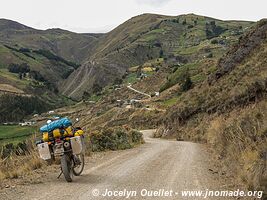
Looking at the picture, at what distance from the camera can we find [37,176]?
500 inches

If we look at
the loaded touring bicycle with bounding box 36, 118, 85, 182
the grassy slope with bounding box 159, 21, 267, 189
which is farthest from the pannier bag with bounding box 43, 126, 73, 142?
the grassy slope with bounding box 159, 21, 267, 189

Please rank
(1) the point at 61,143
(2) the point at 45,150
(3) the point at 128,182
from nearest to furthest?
(3) the point at 128,182, (2) the point at 45,150, (1) the point at 61,143

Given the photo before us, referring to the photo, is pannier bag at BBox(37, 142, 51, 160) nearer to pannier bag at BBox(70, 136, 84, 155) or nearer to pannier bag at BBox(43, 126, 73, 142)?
pannier bag at BBox(43, 126, 73, 142)

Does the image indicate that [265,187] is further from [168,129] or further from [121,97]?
[121,97]

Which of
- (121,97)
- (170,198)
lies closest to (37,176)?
(170,198)

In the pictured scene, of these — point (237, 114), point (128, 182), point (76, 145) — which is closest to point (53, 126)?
point (76, 145)

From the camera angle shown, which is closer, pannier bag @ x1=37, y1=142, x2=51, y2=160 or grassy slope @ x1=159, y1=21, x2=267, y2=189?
pannier bag @ x1=37, y1=142, x2=51, y2=160

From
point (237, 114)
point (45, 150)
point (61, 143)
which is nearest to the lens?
point (45, 150)

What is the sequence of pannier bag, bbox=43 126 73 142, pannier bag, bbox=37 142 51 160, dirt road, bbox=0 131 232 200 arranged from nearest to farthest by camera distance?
1. dirt road, bbox=0 131 232 200
2. pannier bag, bbox=37 142 51 160
3. pannier bag, bbox=43 126 73 142

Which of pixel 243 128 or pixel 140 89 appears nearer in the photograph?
pixel 243 128

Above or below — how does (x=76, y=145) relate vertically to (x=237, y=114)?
above

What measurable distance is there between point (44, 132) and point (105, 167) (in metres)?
3.68

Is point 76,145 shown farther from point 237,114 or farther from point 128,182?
point 237,114

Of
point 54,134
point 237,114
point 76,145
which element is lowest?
point 237,114
